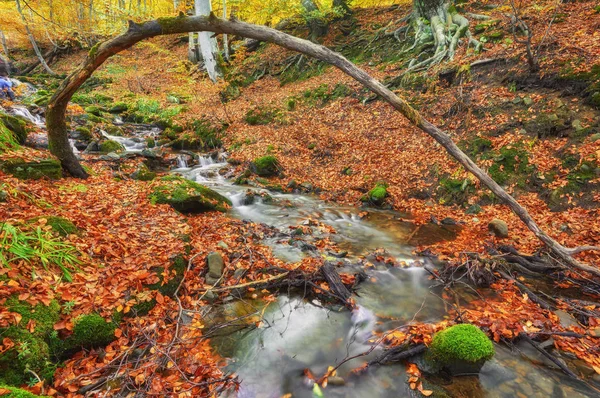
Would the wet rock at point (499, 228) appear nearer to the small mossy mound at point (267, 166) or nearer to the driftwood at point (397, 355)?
the driftwood at point (397, 355)

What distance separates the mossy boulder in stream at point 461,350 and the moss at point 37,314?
4486 millimetres

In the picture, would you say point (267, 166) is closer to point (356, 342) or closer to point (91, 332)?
point (356, 342)

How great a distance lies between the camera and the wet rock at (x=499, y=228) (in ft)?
23.1

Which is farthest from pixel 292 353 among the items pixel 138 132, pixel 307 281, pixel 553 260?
pixel 138 132

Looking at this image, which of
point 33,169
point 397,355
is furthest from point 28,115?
point 397,355

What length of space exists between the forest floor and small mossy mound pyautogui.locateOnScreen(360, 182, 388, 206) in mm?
272

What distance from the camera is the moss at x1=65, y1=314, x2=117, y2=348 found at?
11.4 ft

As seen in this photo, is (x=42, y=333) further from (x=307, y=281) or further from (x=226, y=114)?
(x=226, y=114)

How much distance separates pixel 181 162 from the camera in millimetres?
13703

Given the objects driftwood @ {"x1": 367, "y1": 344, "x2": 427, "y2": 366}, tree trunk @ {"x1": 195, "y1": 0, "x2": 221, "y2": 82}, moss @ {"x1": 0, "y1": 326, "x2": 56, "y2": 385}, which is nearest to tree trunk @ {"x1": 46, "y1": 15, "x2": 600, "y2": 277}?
driftwood @ {"x1": 367, "y1": 344, "x2": 427, "y2": 366}

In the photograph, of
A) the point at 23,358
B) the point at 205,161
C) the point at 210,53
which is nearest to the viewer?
the point at 23,358

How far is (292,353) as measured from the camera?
419cm

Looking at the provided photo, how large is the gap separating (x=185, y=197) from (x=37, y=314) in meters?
4.63

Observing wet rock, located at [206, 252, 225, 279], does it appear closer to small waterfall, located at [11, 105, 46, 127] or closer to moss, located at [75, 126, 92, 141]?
moss, located at [75, 126, 92, 141]
